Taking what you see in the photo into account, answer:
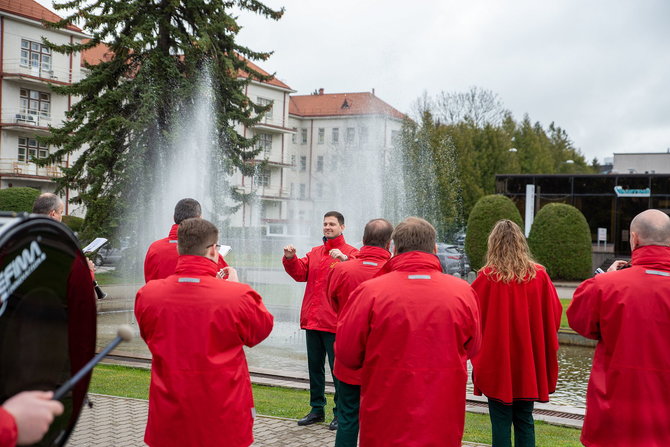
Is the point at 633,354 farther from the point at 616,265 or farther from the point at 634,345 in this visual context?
the point at 616,265

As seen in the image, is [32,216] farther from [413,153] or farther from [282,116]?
[282,116]

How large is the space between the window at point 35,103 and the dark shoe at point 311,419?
42889 millimetres

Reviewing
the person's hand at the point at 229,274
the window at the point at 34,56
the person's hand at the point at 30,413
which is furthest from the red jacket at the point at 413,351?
the window at the point at 34,56

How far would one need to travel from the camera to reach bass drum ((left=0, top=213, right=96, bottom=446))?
8.46 feet

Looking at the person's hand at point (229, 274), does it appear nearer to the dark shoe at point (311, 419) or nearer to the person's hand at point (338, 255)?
the person's hand at point (338, 255)

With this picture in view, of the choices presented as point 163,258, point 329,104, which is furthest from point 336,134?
point 163,258

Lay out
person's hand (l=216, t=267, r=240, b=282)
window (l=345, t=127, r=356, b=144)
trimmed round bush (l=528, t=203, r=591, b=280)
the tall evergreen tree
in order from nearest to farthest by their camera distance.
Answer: person's hand (l=216, t=267, r=240, b=282) → the tall evergreen tree → trimmed round bush (l=528, t=203, r=591, b=280) → window (l=345, t=127, r=356, b=144)

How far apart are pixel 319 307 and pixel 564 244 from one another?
24350 mm

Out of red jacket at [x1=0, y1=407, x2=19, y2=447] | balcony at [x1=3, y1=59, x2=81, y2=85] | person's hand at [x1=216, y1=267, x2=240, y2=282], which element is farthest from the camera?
balcony at [x1=3, y1=59, x2=81, y2=85]

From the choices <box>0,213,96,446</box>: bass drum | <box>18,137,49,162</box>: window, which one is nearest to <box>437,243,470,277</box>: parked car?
<box>0,213,96,446</box>: bass drum

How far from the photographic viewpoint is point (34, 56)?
43.7 meters

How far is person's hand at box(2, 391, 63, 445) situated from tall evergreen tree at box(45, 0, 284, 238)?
2132 cm

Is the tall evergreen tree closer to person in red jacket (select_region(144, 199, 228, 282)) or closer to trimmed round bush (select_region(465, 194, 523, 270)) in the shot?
trimmed round bush (select_region(465, 194, 523, 270))

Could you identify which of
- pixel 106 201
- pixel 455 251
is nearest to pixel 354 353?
pixel 106 201
